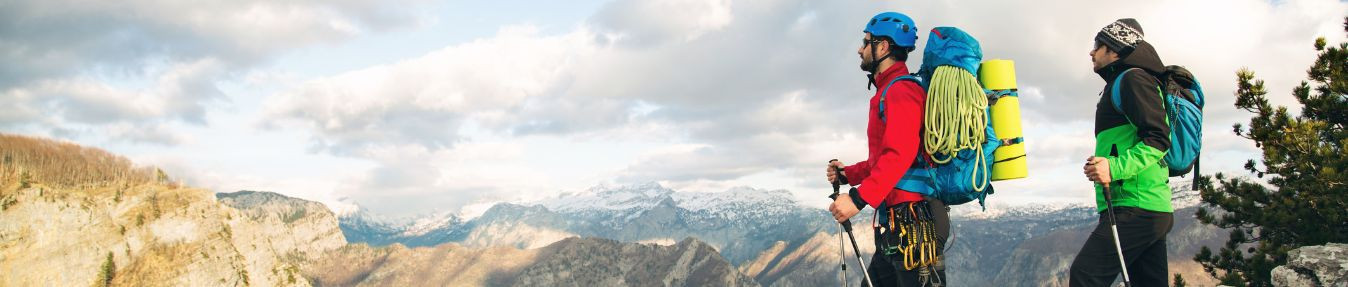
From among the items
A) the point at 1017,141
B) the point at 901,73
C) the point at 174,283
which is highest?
the point at 901,73

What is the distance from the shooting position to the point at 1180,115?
6816 millimetres

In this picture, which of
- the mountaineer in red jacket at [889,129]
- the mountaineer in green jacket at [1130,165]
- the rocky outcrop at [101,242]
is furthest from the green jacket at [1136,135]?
the rocky outcrop at [101,242]

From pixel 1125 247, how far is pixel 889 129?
2.66 meters

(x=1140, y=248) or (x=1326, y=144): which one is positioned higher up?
(x=1326, y=144)

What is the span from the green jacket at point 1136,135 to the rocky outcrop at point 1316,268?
5.73 meters

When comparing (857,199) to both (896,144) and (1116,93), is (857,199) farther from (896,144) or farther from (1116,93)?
(1116,93)

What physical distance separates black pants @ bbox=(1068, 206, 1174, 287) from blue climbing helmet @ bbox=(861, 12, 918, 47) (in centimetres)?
252

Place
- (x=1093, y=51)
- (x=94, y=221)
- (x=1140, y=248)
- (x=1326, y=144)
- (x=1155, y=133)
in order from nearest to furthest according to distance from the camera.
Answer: (x=1155, y=133), (x=1140, y=248), (x=1093, y=51), (x=1326, y=144), (x=94, y=221)

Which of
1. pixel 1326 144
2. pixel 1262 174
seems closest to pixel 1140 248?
pixel 1326 144

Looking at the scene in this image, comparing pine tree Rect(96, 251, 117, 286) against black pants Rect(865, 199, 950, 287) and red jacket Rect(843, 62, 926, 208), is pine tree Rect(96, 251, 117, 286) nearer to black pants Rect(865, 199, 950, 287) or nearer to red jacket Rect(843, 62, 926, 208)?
black pants Rect(865, 199, 950, 287)

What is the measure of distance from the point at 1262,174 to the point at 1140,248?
1613 centimetres

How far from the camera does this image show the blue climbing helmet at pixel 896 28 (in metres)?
7.20

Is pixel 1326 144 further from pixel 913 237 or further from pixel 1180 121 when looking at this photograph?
pixel 913 237

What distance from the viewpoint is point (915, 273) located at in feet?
22.4
